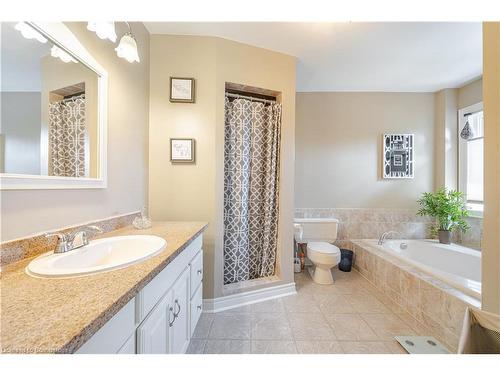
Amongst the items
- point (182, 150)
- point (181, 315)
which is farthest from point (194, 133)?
point (181, 315)

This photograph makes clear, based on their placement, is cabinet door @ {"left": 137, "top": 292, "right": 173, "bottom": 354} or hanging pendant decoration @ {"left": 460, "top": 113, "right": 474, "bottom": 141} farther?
hanging pendant decoration @ {"left": 460, "top": 113, "right": 474, "bottom": 141}

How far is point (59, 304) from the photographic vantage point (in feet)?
1.67

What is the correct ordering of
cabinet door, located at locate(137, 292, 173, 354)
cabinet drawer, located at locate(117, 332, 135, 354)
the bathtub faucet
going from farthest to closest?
the bathtub faucet < cabinet door, located at locate(137, 292, 173, 354) < cabinet drawer, located at locate(117, 332, 135, 354)

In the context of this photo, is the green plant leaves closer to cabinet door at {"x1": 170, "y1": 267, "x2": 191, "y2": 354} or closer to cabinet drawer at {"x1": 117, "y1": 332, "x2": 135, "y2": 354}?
cabinet door at {"x1": 170, "y1": 267, "x2": 191, "y2": 354}

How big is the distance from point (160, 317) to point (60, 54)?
1340 millimetres

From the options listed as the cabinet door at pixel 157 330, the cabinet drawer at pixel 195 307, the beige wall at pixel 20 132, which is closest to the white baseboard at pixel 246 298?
the cabinet drawer at pixel 195 307

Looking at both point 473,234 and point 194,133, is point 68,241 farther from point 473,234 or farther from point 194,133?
point 473,234

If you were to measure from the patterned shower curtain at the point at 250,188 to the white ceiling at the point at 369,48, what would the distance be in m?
0.58

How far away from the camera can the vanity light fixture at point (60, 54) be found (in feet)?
3.06

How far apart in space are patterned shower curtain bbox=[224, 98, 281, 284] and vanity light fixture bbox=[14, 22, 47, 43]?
4.28 feet

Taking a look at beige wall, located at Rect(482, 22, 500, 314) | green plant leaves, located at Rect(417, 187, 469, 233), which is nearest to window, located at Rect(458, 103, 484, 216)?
green plant leaves, located at Rect(417, 187, 469, 233)

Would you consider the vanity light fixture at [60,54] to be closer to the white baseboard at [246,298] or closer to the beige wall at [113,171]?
the beige wall at [113,171]

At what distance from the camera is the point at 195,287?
1.35 meters

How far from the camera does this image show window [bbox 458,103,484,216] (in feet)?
8.03
